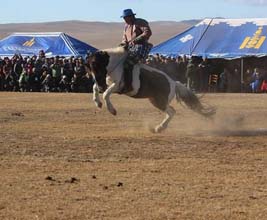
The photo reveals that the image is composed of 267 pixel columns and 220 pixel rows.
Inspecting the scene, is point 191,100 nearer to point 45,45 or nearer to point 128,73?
point 128,73

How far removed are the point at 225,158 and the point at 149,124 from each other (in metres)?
5.22

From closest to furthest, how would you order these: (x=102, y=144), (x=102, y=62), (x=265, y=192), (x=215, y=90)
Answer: (x=265, y=192), (x=102, y=144), (x=102, y=62), (x=215, y=90)

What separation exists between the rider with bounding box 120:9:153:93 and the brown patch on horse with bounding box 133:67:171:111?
32 cm

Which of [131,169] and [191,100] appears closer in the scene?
[131,169]

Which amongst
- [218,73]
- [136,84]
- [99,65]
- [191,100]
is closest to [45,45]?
[218,73]

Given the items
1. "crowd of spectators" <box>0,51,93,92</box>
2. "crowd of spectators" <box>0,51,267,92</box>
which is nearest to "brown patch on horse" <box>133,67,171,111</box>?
"crowd of spectators" <box>0,51,267,92</box>

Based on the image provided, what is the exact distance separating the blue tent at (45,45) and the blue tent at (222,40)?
469 cm

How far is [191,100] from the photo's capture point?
1778cm

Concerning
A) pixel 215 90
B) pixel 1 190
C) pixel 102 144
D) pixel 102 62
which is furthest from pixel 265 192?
pixel 215 90

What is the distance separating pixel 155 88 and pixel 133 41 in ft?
3.59

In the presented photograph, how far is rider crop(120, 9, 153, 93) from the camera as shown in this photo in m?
16.6

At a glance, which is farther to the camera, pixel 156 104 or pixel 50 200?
pixel 156 104

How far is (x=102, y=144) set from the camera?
47.7ft

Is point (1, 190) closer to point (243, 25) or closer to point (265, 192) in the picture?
point (265, 192)
